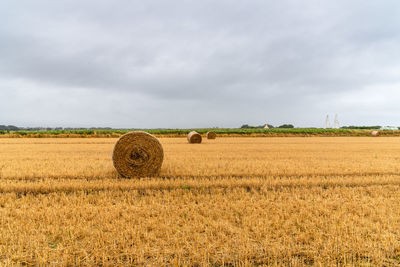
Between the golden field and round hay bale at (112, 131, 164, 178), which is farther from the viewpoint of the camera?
round hay bale at (112, 131, 164, 178)

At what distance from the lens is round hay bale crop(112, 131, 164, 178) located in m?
7.98

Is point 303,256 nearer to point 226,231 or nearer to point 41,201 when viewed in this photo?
point 226,231

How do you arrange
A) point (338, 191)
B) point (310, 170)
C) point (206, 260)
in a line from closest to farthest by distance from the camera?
point (206, 260) < point (338, 191) < point (310, 170)

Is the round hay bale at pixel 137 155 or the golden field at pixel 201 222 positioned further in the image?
the round hay bale at pixel 137 155

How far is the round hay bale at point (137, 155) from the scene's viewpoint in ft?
26.2

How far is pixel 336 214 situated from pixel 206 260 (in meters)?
3.05

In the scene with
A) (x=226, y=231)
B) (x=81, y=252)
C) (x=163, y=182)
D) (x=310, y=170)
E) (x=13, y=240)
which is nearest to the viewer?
(x=81, y=252)

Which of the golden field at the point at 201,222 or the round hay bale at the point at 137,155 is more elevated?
the round hay bale at the point at 137,155

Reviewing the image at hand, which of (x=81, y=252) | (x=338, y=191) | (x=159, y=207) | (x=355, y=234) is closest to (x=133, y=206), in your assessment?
(x=159, y=207)

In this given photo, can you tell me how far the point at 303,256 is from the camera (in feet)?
10.4

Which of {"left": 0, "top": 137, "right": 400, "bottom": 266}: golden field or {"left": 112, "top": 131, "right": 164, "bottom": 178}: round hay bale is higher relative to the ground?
{"left": 112, "top": 131, "right": 164, "bottom": 178}: round hay bale

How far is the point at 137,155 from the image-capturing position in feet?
27.2

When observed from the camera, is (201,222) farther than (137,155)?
No

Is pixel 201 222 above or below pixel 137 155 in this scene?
below
